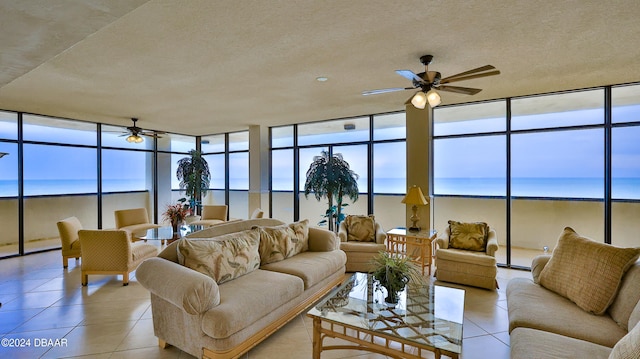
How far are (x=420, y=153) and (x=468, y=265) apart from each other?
1.99 meters

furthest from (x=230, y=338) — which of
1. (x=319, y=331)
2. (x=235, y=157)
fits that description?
(x=235, y=157)

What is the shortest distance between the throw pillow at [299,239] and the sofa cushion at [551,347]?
236cm

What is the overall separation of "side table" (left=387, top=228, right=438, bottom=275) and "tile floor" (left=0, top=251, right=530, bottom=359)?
744mm

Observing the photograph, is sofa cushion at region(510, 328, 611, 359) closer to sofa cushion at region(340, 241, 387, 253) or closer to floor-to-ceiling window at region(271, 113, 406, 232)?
sofa cushion at region(340, 241, 387, 253)

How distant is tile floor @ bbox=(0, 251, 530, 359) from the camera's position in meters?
2.44

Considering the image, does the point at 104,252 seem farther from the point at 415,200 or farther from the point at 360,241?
the point at 415,200

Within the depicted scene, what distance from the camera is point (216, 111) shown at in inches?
219

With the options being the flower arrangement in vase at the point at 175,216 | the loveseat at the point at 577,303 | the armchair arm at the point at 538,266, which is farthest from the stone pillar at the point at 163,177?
the armchair arm at the point at 538,266

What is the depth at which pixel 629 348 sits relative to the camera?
1.29 metres

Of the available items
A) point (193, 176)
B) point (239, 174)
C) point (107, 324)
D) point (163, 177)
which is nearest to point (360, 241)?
point (107, 324)

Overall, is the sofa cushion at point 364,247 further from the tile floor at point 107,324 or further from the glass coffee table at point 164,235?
the glass coffee table at point 164,235

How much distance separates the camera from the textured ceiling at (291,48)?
2.13m

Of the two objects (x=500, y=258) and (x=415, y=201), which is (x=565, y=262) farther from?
(x=500, y=258)

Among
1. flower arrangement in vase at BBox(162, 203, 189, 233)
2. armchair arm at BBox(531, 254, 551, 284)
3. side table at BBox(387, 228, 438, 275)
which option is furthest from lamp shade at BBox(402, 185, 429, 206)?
flower arrangement in vase at BBox(162, 203, 189, 233)
